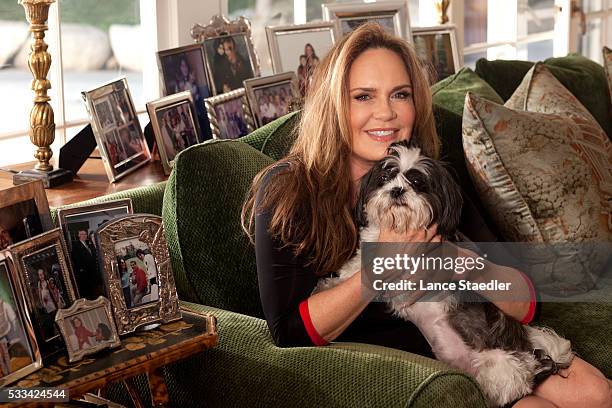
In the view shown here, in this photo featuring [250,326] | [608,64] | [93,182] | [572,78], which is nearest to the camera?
[250,326]

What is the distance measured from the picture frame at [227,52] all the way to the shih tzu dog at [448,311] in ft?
3.65

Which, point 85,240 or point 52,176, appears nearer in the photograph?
point 85,240

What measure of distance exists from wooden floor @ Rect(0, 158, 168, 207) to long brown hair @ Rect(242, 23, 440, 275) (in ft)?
1.51

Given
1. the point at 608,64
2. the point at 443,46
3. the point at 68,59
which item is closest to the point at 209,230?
the point at 68,59

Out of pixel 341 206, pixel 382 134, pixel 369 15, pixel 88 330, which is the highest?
pixel 369 15

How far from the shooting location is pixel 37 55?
88.5 inches

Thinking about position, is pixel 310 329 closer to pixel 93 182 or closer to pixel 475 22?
pixel 93 182

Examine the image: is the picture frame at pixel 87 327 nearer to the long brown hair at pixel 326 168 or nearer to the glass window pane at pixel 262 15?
the long brown hair at pixel 326 168

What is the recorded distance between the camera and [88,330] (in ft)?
5.39

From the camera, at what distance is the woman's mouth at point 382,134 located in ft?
6.22

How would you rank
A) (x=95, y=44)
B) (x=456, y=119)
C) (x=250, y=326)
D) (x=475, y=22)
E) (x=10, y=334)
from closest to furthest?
(x=10, y=334) → (x=250, y=326) → (x=456, y=119) → (x=95, y=44) → (x=475, y=22)

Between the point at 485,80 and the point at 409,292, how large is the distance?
150 centimetres

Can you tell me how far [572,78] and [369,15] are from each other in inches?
28.8

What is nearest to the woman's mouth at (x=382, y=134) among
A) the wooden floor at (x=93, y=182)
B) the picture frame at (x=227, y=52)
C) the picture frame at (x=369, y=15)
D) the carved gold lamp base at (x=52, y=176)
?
the wooden floor at (x=93, y=182)
